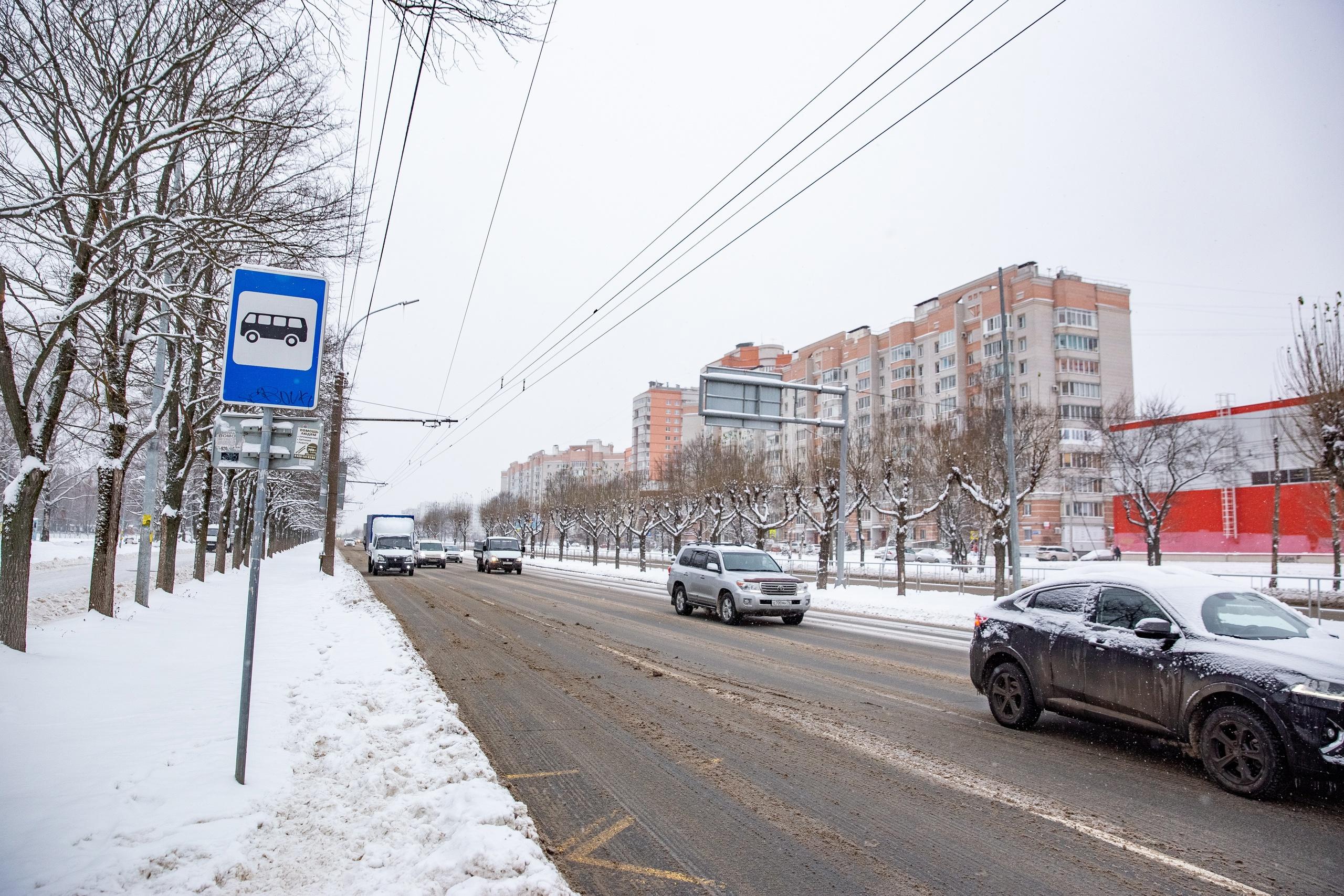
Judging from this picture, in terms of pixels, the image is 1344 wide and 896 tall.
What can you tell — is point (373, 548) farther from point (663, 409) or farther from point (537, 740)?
point (663, 409)

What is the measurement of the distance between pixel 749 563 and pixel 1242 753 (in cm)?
1385

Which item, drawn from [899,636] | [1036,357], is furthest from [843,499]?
[1036,357]

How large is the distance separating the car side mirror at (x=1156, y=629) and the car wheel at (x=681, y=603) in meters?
Result: 14.2

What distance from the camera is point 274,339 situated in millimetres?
5004

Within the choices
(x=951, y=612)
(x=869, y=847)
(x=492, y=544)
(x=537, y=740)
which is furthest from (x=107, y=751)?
(x=492, y=544)

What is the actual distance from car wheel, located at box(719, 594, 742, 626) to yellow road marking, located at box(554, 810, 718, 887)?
42.0 feet

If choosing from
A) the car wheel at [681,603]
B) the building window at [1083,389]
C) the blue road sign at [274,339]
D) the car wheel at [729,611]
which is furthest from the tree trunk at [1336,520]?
the building window at [1083,389]

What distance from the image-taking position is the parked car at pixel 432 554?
4962 cm

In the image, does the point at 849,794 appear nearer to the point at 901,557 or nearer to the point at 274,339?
the point at 274,339

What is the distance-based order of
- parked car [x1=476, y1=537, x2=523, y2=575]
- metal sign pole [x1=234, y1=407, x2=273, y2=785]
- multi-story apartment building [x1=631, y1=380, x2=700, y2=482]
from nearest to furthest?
metal sign pole [x1=234, y1=407, x2=273, y2=785]
parked car [x1=476, y1=537, x2=523, y2=575]
multi-story apartment building [x1=631, y1=380, x2=700, y2=482]

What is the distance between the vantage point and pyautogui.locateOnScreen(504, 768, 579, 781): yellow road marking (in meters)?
5.58

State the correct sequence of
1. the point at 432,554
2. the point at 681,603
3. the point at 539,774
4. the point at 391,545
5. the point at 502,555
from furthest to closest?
the point at 432,554, the point at 502,555, the point at 391,545, the point at 681,603, the point at 539,774

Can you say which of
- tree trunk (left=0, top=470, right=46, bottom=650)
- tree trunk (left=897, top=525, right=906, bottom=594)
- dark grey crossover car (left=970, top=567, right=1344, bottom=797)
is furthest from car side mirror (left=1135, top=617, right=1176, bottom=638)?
tree trunk (left=897, top=525, right=906, bottom=594)

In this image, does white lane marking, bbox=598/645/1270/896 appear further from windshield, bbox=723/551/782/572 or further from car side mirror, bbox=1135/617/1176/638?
windshield, bbox=723/551/782/572
